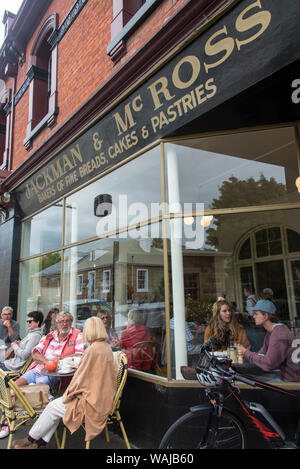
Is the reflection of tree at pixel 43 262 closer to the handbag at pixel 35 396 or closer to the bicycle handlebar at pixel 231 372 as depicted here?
the handbag at pixel 35 396

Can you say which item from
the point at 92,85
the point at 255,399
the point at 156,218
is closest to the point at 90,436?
the point at 255,399

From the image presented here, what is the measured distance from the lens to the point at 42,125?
7.79 m

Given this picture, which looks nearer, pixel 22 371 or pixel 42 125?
pixel 22 371

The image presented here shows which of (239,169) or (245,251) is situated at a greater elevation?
(239,169)

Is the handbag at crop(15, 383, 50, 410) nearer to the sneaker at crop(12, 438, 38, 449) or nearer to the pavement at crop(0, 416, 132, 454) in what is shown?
the sneaker at crop(12, 438, 38, 449)

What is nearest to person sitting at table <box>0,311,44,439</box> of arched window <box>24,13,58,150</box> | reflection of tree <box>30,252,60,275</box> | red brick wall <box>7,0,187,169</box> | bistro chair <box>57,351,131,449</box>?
bistro chair <box>57,351,131,449</box>

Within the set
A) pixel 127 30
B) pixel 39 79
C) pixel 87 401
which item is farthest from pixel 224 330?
pixel 39 79

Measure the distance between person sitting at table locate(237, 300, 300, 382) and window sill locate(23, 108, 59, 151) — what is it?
6027mm

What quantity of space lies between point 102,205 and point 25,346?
285 centimetres

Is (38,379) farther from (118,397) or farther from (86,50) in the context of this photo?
(86,50)

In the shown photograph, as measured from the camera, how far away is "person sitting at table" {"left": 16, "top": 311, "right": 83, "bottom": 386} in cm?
436

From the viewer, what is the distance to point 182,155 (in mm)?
4715
